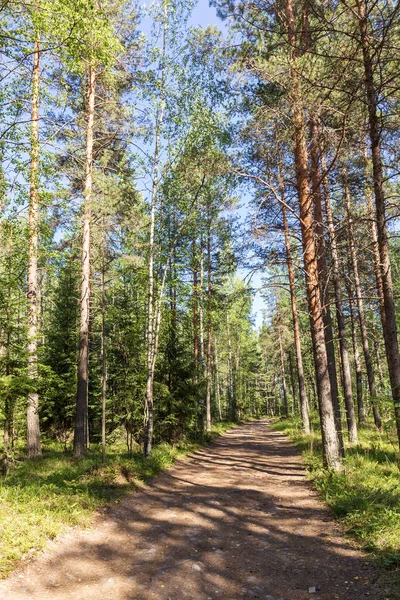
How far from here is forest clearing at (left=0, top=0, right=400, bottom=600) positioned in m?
4.99

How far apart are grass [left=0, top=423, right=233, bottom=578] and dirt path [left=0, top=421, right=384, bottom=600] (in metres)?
0.27

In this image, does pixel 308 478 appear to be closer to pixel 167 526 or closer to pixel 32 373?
pixel 167 526

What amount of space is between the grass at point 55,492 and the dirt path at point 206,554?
269 millimetres

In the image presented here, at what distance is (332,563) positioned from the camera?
469cm

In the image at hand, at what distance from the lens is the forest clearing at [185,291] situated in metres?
4.99

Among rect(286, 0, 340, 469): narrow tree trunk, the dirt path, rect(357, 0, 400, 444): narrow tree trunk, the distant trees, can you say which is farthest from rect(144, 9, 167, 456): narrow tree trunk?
rect(357, 0, 400, 444): narrow tree trunk

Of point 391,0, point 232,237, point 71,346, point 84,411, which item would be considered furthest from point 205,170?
point 71,346

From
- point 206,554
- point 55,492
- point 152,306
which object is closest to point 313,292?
point 152,306

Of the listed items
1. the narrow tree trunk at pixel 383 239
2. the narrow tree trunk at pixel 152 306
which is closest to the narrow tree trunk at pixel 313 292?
the narrow tree trunk at pixel 383 239

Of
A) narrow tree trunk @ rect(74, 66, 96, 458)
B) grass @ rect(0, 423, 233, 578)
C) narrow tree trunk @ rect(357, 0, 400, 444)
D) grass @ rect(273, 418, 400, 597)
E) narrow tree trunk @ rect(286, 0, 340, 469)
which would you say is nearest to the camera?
grass @ rect(273, 418, 400, 597)

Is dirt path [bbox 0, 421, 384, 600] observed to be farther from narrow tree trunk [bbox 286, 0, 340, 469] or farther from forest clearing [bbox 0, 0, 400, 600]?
narrow tree trunk [bbox 286, 0, 340, 469]

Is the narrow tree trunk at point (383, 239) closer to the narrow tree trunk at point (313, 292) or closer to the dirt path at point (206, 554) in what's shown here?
the narrow tree trunk at point (313, 292)

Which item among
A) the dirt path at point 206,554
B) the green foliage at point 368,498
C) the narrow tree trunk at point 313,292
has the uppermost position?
the narrow tree trunk at point 313,292

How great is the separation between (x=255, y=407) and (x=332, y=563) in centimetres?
6337
